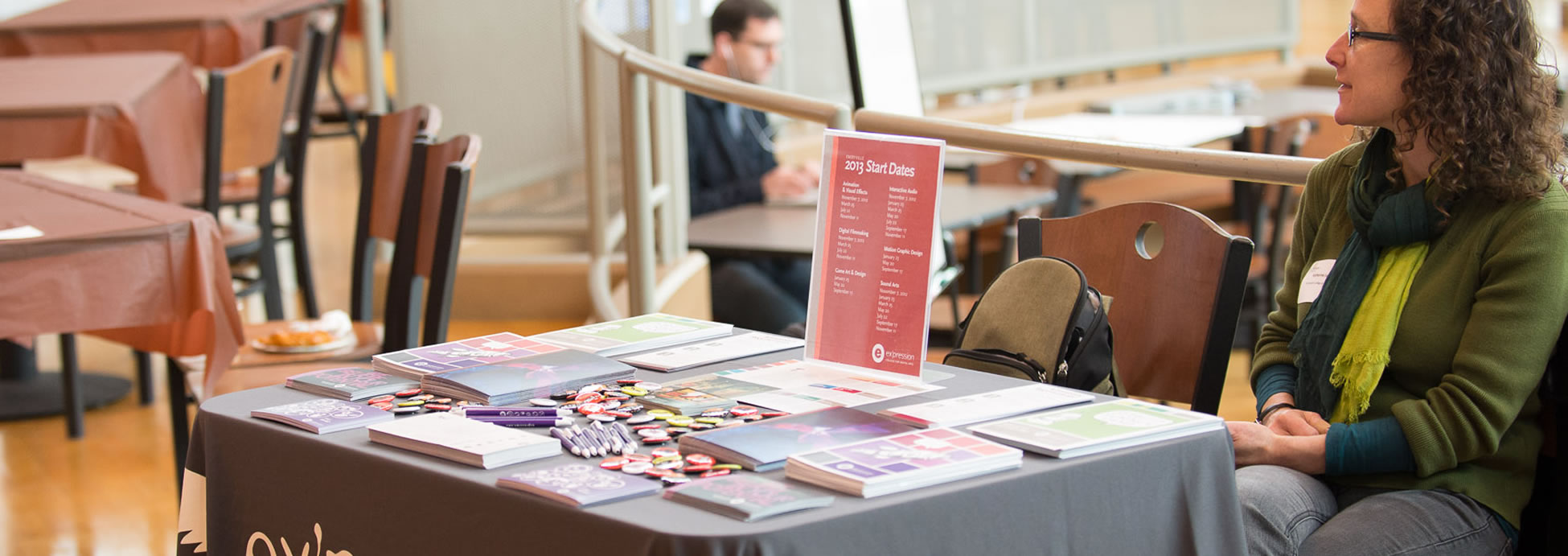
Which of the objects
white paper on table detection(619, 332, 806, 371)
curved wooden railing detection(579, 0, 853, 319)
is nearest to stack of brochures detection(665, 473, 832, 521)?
white paper on table detection(619, 332, 806, 371)

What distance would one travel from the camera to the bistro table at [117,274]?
2434mm

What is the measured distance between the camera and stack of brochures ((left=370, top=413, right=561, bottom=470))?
134 cm

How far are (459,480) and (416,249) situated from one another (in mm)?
1547

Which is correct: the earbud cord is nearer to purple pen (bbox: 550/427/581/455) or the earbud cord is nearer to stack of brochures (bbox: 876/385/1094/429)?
stack of brochures (bbox: 876/385/1094/429)

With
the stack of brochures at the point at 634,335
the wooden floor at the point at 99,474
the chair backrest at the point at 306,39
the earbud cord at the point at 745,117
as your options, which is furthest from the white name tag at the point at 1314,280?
the chair backrest at the point at 306,39

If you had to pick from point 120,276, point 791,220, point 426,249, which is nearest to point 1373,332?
point 426,249

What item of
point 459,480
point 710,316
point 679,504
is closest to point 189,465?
point 459,480

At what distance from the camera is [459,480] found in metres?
1.31

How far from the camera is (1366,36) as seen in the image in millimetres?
Answer: 1774

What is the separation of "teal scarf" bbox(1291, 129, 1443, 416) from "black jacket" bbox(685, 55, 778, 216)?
8.39ft

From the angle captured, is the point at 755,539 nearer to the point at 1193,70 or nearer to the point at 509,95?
the point at 509,95

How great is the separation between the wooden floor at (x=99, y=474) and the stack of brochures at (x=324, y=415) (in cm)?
175

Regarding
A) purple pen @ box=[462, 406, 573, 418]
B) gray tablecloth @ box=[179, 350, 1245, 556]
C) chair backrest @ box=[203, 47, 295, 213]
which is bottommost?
gray tablecloth @ box=[179, 350, 1245, 556]

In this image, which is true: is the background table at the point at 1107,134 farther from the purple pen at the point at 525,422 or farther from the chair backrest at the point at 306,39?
the purple pen at the point at 525,422
